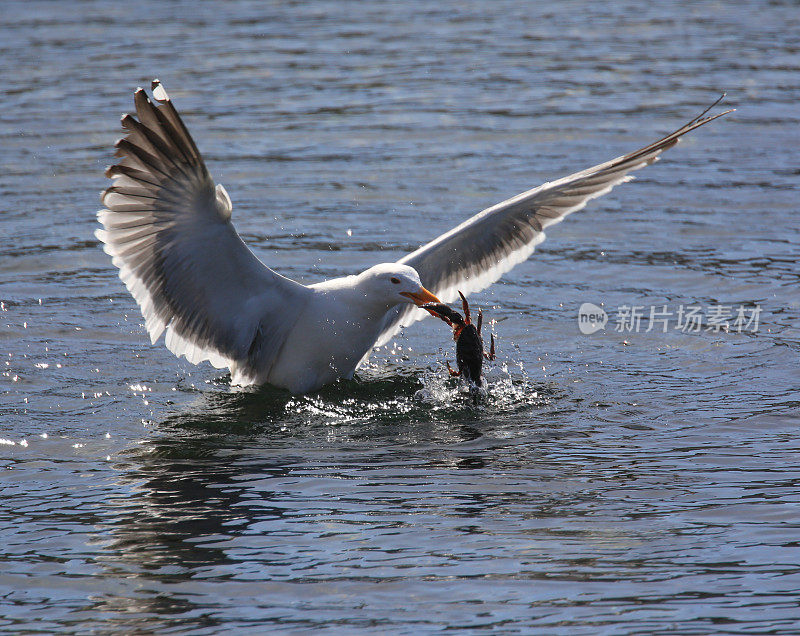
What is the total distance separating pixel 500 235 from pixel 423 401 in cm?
162

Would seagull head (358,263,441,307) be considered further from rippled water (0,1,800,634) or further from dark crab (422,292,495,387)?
rippled water (0,1,800,634)

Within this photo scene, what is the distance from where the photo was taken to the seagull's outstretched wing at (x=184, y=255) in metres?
A: 6.97

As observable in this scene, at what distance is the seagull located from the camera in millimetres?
7047

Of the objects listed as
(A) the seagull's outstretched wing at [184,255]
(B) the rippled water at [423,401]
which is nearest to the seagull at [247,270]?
(A) the seagull's outstretched wing at [184,255]

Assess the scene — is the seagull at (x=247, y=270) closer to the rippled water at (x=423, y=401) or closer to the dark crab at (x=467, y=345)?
the dark crab at (x=467, y=345)

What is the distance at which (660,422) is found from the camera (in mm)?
7434

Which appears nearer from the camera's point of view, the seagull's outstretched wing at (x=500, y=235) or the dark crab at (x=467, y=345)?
the dark crab at (x=467, y=345)

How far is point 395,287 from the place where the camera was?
25.3 ft

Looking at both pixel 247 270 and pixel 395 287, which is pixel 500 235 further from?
pixel 247 270

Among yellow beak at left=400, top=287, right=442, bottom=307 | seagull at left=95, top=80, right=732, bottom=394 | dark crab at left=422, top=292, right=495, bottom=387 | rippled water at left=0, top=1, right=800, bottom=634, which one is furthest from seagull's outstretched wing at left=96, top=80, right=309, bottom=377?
dark crab at left=422, top=292, right=495, bottom=387

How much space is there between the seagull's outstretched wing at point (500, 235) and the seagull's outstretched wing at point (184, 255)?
1069 millimetres

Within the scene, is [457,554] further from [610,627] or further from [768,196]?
[768,196]

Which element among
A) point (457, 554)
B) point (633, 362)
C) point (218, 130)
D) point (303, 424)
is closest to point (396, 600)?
point (457, 554)

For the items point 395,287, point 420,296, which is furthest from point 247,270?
point 420,296
